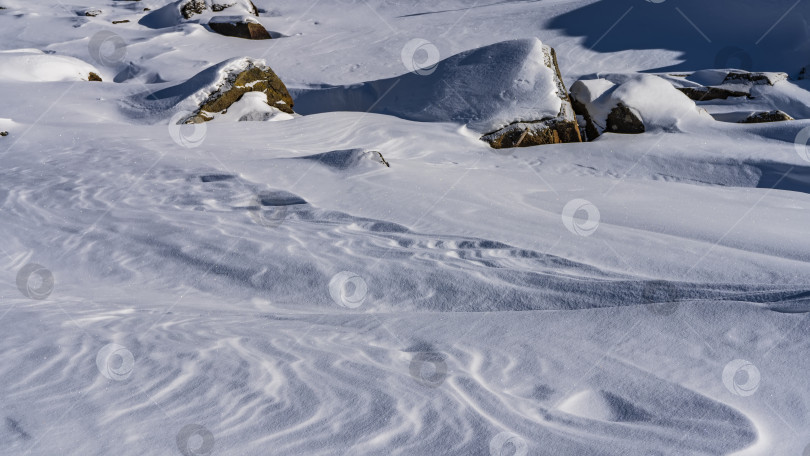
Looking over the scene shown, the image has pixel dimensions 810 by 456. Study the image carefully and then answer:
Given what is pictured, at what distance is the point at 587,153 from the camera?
511 centimetres

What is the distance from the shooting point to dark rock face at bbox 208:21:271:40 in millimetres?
10852

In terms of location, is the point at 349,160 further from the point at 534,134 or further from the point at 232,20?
the point at 232,20

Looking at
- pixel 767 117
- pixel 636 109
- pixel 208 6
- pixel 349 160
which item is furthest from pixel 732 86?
pixel 208 6

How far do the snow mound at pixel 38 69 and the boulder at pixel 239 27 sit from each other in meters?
3.39

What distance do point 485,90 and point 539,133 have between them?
0.66 meters

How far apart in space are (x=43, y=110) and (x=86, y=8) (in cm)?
915

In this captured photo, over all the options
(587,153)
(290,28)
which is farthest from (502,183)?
(290,28)


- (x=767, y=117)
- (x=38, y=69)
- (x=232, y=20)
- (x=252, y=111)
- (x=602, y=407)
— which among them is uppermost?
(x=602, y=407)

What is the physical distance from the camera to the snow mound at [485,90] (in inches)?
217

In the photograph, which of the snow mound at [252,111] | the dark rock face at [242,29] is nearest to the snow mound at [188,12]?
the dark rock face at [242,29]

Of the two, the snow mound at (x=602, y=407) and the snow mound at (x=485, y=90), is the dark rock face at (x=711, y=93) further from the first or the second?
the snow mound at (x=602, y=407)

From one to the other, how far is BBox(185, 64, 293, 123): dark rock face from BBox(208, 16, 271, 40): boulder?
4.82m

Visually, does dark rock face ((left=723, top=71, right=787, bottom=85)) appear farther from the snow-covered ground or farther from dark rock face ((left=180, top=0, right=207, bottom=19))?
dark rock face ((left=180, top=0, right=207, bottom=19))

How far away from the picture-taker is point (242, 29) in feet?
35.7
